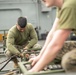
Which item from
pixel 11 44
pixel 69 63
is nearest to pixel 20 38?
pixel 11 44

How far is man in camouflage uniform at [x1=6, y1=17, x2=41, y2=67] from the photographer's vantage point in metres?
5.68

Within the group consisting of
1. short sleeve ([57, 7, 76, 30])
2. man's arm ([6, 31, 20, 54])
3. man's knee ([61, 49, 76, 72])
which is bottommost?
man's arm ([6, 31, 20, 54])

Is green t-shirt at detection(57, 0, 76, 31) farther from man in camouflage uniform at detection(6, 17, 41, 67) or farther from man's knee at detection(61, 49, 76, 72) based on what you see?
man in camouflage uniform at detection(6, 17, 41, 67)

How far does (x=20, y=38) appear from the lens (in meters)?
6.05

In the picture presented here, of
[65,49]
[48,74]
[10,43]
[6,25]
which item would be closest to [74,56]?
[48,74]

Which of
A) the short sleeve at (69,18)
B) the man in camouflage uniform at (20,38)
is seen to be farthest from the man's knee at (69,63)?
the man in camouflage uniform at (20,38)

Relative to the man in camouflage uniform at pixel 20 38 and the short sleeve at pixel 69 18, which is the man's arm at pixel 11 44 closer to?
the man in camouflage uniform at pixel 20 38

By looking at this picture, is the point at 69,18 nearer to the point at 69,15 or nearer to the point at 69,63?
the point at 69,15

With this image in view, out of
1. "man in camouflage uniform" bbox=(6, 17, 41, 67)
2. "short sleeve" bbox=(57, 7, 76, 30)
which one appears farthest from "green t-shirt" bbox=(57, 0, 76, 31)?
"man in camouflage uniform" bbox=(6, 17, 41, 67)

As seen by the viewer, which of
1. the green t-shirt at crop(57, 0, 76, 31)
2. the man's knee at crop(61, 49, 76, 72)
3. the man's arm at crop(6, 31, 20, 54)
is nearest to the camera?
the man's knee at crop(61, 49, 76, 72)

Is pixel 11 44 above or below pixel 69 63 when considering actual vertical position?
below

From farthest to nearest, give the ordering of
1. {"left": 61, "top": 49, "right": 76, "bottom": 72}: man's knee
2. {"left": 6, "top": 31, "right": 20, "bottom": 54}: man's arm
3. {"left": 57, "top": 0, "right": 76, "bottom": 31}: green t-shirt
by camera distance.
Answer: {"left": 6, "top": 31, "right": 20, "bottom": 54}: man's arm < {"left": 57, "top": 0, "right": 76, "bottom": 31}: green t-shirt < {"left": 61, "top": 49, "right": 76, "bottom": 72}: man's knee

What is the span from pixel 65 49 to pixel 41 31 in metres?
13.2

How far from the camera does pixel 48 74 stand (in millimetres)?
2055
